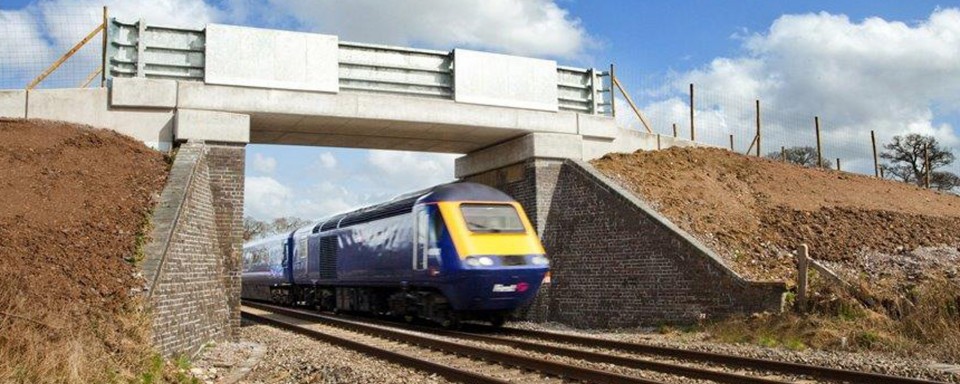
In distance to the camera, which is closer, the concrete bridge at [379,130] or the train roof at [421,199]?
the concrete bridge at [379,130]

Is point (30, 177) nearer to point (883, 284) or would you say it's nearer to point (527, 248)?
point (527, 248)

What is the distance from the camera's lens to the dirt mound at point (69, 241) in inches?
323

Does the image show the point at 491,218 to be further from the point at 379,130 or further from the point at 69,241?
the point at 69,241

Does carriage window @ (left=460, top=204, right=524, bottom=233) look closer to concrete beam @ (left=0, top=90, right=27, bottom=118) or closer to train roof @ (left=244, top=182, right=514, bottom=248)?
train roof @ (left=244, top=182, right=514, bottom=248)

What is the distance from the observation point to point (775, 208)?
19.2m

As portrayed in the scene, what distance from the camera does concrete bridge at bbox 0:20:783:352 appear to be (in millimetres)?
14680

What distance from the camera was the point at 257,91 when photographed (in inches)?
661

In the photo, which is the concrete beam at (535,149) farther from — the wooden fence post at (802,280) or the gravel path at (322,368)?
the gravel path at (322,368)

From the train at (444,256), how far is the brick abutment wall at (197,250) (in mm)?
3540

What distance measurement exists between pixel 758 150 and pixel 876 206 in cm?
605

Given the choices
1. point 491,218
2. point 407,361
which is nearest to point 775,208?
point 491,218

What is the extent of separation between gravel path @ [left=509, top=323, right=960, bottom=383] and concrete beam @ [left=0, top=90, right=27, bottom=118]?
12905 millimetres

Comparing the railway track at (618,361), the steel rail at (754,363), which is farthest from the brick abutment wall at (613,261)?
the steel rail at (754,363)

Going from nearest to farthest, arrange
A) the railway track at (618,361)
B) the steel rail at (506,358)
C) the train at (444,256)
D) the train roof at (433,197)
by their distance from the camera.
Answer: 1. the railway track at (618,361)
2. the steel rail at (506,358)
3. the train at (444,256)
4. the train roof at (433,197)
